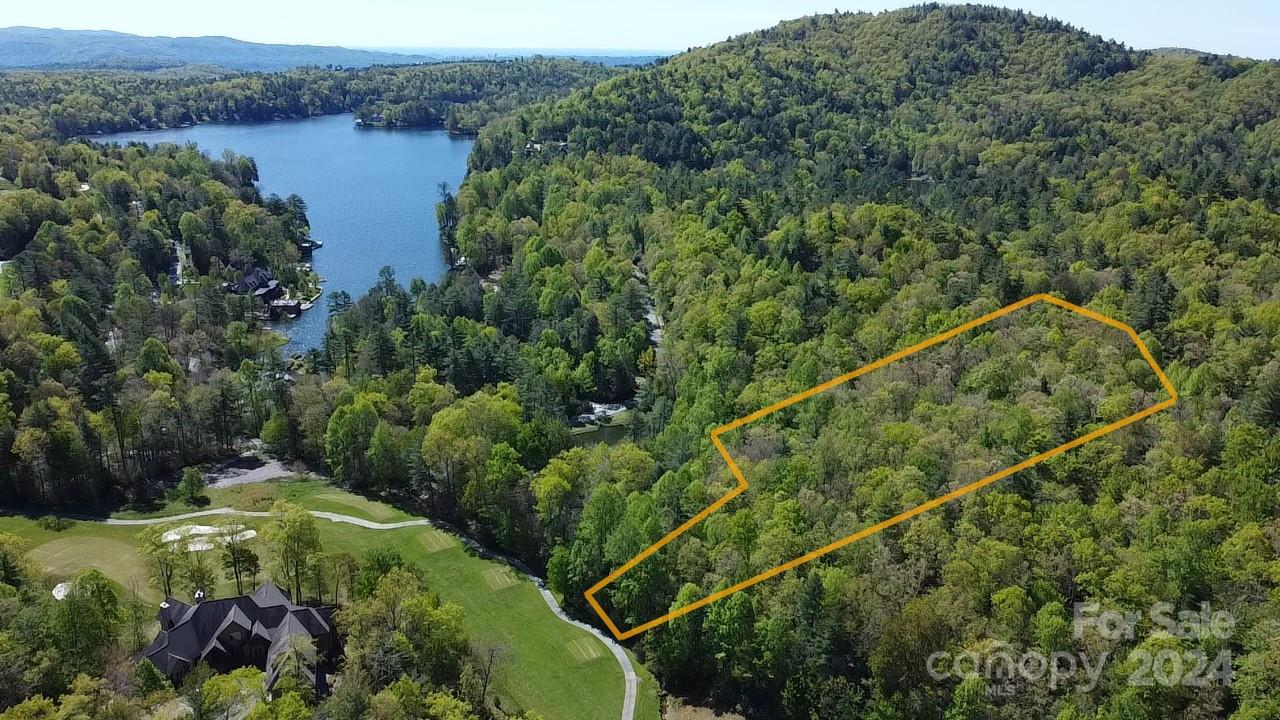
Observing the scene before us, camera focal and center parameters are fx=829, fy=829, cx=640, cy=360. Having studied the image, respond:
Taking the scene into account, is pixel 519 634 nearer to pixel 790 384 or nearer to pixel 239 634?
pixel 239 634

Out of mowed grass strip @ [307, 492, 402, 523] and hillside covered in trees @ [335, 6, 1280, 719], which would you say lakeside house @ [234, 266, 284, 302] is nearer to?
hillside covered in trees @ [335, 6, 1280, 719]

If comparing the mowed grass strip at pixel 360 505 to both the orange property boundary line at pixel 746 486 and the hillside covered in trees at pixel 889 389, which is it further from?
the orange property boundary line at pixel 746 486

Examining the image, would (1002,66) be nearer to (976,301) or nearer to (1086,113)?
(1086,113)

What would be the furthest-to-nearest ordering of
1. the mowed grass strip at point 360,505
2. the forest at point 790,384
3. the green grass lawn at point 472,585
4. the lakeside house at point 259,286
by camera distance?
the lakeside house at point 259,286, the mowed grass strip at point 360,505, the green grass lawn at point 472,585, the forest at point 790,384

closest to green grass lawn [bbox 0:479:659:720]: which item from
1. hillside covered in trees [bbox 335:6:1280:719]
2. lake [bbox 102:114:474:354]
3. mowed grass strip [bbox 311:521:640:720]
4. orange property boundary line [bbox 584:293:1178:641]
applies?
mowed grass strip [bbox 311:521:640:720]

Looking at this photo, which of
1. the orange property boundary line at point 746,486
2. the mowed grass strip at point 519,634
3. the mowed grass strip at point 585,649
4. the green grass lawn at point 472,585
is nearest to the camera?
the mowed grass strip at point 519,634

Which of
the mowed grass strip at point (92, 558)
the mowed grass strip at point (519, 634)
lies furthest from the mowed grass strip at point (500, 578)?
the mowed grass strip at point (92, 558)

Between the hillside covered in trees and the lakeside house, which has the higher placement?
the hillside covered in trees
